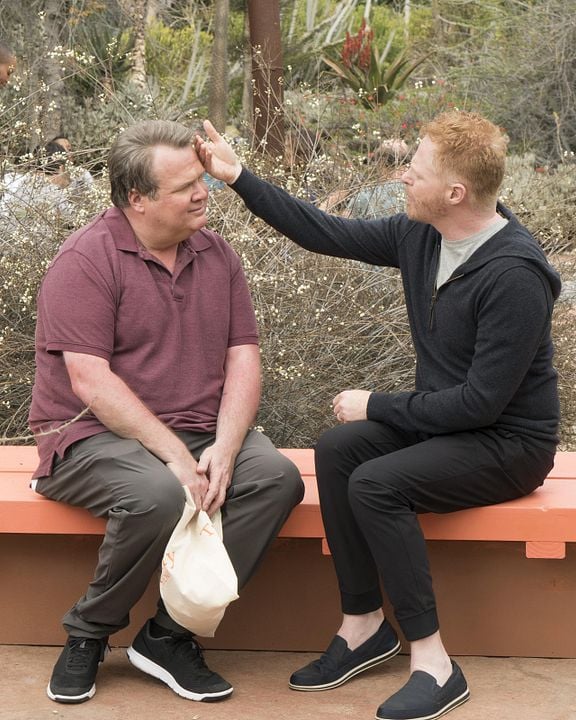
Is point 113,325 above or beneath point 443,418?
above

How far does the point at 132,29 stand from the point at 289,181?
10.4 metres

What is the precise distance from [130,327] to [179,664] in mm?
925

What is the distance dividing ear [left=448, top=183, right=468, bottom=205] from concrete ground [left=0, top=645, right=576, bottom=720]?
132cm

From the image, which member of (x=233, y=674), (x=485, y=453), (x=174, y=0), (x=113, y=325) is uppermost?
(x=174, y=0)

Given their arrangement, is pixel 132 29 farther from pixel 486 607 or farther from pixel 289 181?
pixel 486 607

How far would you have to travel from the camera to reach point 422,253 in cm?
310

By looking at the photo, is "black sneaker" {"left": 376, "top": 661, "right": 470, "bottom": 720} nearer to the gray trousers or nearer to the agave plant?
the gray trousers

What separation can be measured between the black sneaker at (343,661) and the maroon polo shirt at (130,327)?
0.73 meters

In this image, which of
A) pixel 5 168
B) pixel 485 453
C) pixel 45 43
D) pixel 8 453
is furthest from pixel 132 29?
pixel 485 453

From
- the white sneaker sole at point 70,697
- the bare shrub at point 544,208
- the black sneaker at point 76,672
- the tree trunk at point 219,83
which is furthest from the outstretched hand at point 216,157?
the tree trunk at point 219,83

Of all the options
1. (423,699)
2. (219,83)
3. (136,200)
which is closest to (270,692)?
(423,699)

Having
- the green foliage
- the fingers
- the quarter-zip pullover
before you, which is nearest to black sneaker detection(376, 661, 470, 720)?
the quarter-zip pullover

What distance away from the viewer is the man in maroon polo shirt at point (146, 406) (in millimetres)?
2883

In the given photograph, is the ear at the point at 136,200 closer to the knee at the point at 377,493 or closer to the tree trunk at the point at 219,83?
the knee at the point at 377,493
